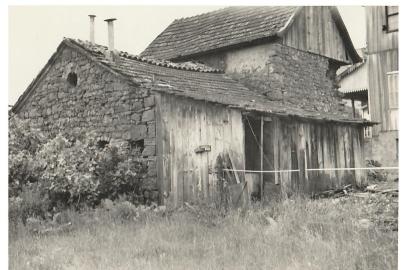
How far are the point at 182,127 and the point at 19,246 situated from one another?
13.9ft

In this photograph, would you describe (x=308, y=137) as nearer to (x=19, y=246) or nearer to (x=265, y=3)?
(x=265, y=3)

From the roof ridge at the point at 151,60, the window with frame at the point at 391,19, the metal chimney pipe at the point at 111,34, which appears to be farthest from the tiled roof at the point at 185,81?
the window with frame at the point at 391,19

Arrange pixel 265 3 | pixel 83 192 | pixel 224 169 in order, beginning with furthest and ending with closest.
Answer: pixel 224 169
pixel 83 192
pixel 265 3

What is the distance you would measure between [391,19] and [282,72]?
4.83m

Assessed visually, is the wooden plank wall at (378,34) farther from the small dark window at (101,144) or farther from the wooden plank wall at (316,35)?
the small dark window at (101,144)

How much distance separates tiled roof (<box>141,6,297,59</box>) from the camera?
15.1 m

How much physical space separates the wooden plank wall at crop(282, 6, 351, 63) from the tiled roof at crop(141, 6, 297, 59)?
678mm

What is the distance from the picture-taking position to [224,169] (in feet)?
36.1

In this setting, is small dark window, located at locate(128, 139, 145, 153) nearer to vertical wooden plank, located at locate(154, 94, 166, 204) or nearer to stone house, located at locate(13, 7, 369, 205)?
stone house, located at locate(13, 7, 369, 205)

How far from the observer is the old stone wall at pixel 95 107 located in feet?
34.6

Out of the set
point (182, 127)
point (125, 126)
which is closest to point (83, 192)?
point (125, 126)

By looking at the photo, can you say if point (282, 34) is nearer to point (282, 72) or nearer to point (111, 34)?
point (282, 72)

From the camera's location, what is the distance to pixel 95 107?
11734mm

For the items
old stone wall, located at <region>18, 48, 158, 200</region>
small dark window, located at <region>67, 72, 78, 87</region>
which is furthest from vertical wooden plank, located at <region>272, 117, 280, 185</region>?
small dark window, located at <region>67, 72, 78, 87</region>
